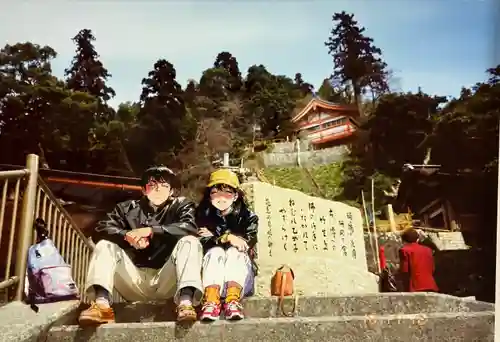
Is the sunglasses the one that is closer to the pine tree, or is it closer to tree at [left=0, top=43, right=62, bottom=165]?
the pine tree

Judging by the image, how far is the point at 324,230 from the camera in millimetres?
1804

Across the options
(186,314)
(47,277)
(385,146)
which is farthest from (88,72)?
(385,146)

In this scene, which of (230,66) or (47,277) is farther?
(230,66)

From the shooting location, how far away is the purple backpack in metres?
1.57

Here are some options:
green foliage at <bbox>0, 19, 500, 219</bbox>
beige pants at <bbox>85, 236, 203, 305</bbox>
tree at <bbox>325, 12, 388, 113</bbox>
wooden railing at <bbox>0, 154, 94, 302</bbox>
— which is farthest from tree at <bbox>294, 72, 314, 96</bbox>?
wooden railing at <bbox>0, 154, 94, 302</bbox>

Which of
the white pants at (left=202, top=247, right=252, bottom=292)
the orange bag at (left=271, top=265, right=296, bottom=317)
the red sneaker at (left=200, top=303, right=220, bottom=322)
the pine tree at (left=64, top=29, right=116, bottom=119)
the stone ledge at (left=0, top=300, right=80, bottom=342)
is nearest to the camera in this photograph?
the stone ledge at (left=0, top=300, right=80, bottom=342)

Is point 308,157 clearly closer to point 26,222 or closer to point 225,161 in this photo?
point 225,161

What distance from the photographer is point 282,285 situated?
5.41 feet

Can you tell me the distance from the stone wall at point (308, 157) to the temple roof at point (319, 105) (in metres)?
0.13

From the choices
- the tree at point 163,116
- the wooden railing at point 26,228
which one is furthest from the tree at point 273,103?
the wooden railing at point 26,228

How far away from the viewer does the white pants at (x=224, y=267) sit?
1519 mm

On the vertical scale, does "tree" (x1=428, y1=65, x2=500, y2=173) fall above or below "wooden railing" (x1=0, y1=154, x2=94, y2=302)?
above

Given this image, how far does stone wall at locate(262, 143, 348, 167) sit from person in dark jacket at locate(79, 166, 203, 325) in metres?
0.33

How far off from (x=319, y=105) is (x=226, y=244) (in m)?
0.60
